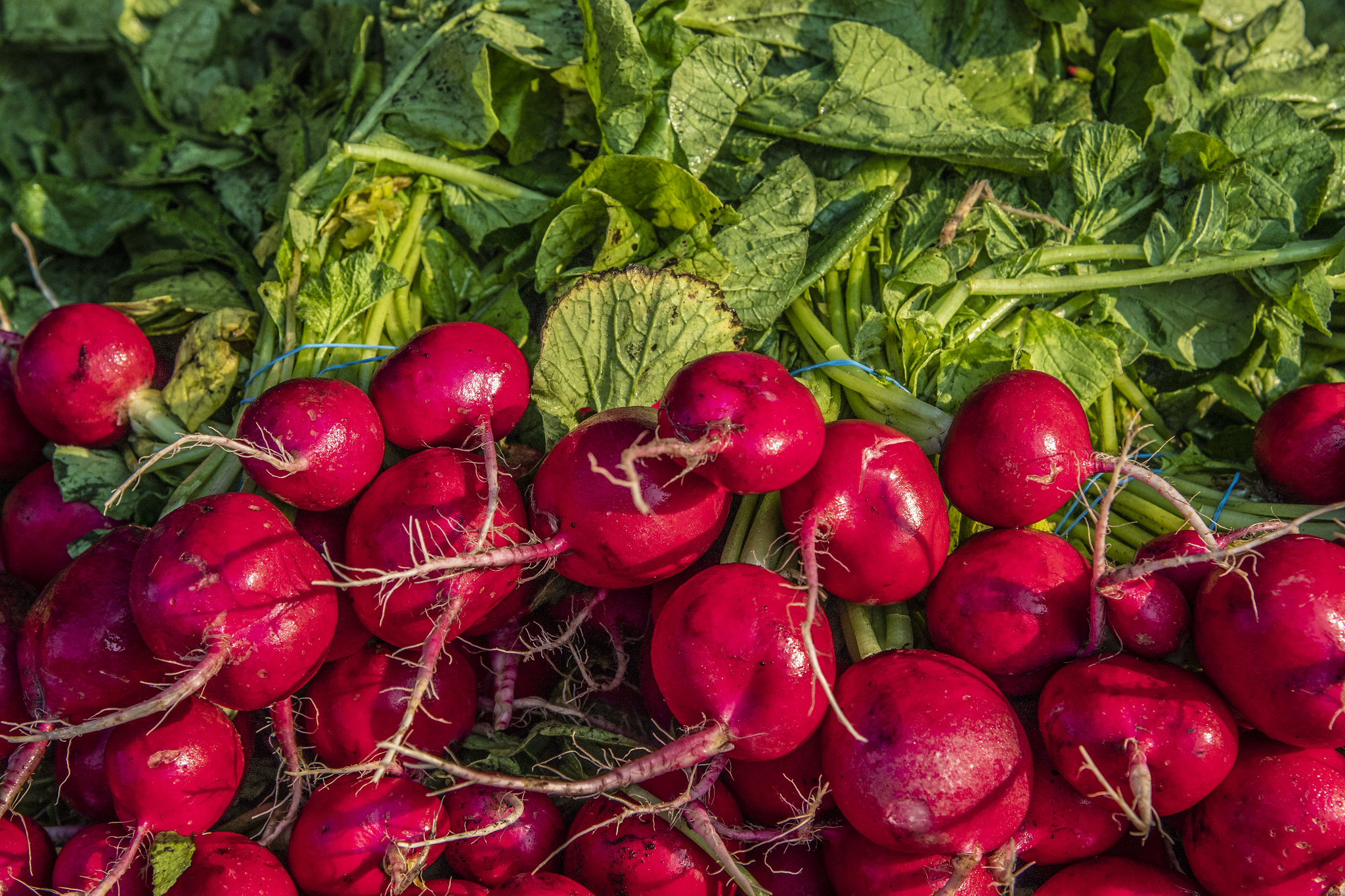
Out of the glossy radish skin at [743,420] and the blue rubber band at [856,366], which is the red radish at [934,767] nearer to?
the glossy radish skin at [743,420]

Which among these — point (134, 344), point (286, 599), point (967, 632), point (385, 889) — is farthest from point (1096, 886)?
point (134, 344)

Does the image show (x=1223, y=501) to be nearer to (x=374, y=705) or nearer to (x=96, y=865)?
(x=374, y=705)

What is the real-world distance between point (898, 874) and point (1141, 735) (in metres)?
0.56

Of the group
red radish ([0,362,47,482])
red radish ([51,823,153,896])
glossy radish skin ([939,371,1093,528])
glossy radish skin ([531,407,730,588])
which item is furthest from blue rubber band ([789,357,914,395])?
red radish ([0,362,47,482])

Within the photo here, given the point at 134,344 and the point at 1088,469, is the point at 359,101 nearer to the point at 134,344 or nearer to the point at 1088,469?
the point at 134,344

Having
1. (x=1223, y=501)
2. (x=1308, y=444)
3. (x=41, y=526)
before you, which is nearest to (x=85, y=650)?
(x=41, y=526)

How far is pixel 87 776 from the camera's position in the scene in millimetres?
1774

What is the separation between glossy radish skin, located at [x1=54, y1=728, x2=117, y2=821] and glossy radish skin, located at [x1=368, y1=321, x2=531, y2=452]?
1.00m

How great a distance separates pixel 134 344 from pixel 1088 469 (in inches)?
101

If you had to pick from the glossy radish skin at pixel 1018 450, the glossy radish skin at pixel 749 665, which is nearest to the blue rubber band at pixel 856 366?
the glossy radish skin at pixel 1018 450

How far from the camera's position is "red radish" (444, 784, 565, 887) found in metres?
1.71

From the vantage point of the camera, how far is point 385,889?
1.67m

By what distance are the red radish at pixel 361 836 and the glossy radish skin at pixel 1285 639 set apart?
5.64ft

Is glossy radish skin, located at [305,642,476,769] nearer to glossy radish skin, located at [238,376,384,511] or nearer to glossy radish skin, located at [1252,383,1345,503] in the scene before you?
glossy radish skin, located at [238,376,384,511]
